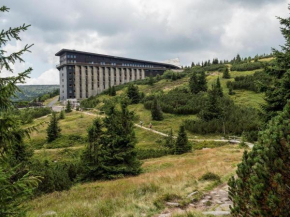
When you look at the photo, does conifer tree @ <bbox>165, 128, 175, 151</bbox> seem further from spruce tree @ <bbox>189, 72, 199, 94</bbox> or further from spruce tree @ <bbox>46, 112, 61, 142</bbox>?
spruce tree @ <bbox>189, 72, 199, 94</bbox>

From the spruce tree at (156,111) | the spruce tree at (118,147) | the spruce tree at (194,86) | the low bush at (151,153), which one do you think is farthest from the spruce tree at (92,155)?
the spruce tree at (194,86)

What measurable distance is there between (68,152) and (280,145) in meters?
33.3

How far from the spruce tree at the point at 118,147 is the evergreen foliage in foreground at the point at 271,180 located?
13.8m

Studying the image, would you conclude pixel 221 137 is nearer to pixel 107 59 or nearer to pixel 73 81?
pixel 73 81

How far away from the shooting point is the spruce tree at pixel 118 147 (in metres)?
18.0

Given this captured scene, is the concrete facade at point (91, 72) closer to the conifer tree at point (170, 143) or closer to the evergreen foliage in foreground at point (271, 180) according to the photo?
the conifer tree at point (170, 143)

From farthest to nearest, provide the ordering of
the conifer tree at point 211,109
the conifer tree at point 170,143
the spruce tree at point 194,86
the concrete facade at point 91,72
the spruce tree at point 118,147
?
the concrete facade at point 91,72 → the spruce tree at point 194,86 → the conifer tree at point 211,109 → the conifer tree at point 170,143 → the spruce tree at point 118,147

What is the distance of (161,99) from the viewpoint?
6103cm

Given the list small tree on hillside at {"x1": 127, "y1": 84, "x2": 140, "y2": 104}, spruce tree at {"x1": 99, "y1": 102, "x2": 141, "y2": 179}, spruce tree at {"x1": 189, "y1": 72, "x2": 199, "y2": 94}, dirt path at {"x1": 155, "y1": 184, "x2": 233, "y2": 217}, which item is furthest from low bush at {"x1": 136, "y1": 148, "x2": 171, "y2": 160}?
spruce tree at {"x1": 189, "y1": 72, "x2": 199, "y2": 94}

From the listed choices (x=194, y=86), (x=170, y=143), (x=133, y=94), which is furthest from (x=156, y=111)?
(x=194, y=86)

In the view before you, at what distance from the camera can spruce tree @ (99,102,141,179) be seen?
59.1 feet

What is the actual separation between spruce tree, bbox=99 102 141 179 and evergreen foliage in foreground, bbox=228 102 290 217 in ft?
45.4

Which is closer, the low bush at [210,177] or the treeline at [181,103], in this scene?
the low bush at [210,177]

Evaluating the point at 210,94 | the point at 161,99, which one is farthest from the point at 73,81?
the point at 210,94
